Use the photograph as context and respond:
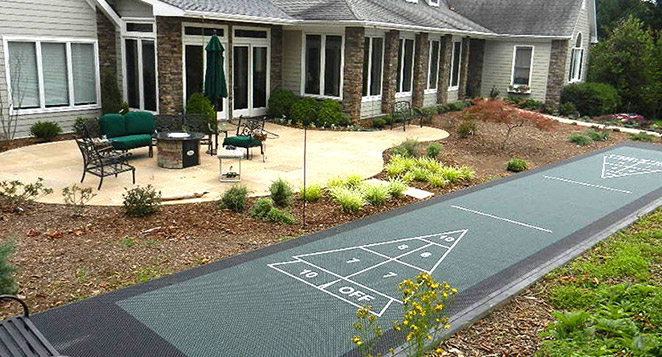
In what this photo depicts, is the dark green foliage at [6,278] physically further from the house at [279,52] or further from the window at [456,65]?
the window at [456,65]

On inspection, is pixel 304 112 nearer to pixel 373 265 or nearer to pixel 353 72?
pixel 353 72

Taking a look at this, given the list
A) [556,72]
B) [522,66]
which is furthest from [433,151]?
[522,66]

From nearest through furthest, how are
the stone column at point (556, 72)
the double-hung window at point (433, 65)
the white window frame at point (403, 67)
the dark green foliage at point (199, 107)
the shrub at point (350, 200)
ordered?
1. the shrub at point (350, 200)
2. the dark green foliage at point (199, 107)
3. the white window frame at point (403, 67)
4. the double-hung window at point (433, 65)
5. the stone column at point (556, 72)

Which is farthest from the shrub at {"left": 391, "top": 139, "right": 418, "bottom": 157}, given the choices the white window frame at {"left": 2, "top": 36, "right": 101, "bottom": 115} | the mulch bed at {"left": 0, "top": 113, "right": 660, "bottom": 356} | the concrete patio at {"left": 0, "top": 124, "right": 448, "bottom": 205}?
the white window frame at {"left": 2, "top": 36, "right": 101, "bottom": 115}

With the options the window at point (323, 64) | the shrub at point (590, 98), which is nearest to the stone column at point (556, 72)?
the shrub at point (590, 98)

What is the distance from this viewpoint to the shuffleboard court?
528 centimetres

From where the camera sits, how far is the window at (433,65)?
77.4 ft

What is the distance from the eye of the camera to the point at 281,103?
1927 cm

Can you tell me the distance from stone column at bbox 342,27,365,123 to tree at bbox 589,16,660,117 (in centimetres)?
1571

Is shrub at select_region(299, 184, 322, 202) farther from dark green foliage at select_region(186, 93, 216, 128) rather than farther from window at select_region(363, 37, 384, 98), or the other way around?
window at select_region(363, 37, 384, 98)

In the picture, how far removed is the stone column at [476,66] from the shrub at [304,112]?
1241cm

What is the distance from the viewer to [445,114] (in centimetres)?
2367

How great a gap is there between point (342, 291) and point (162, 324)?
1.99 meters

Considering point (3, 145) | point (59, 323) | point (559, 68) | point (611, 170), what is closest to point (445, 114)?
point (559, 68)
